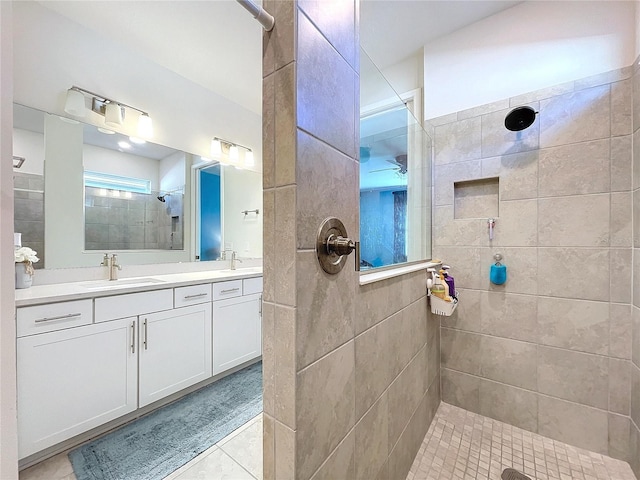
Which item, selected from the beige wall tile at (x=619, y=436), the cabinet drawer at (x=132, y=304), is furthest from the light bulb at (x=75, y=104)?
the beige wall tile at (x=619, y=436)

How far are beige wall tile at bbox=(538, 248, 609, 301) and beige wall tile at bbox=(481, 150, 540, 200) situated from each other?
37cm

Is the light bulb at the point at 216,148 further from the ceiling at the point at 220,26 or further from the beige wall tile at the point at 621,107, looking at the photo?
the beige wall tile at the point at 621,107

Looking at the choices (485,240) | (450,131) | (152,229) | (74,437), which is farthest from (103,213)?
(485,240)

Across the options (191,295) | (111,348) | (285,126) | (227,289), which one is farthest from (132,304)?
(285,126)

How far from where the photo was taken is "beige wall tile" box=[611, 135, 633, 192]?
1.34 m

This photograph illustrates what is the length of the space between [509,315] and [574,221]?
26.3 inches

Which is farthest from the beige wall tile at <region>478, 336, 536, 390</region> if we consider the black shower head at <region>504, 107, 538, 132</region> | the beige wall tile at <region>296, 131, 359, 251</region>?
the beige wall tile at <region>296, 131, 359, 251</region>

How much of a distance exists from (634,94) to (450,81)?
950 millimetres

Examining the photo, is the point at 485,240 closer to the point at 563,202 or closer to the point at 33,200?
the point at 563,202

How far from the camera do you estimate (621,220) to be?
4.47ft

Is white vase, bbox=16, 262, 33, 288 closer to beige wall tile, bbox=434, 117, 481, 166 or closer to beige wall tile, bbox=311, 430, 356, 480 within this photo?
beige wall tile, bbox=311, 430, 356, 480

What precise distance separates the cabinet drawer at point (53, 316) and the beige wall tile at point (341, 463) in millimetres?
1472

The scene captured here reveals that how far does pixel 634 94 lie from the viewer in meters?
1.32

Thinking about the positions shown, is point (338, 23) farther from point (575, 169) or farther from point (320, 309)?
point (575, 169)
